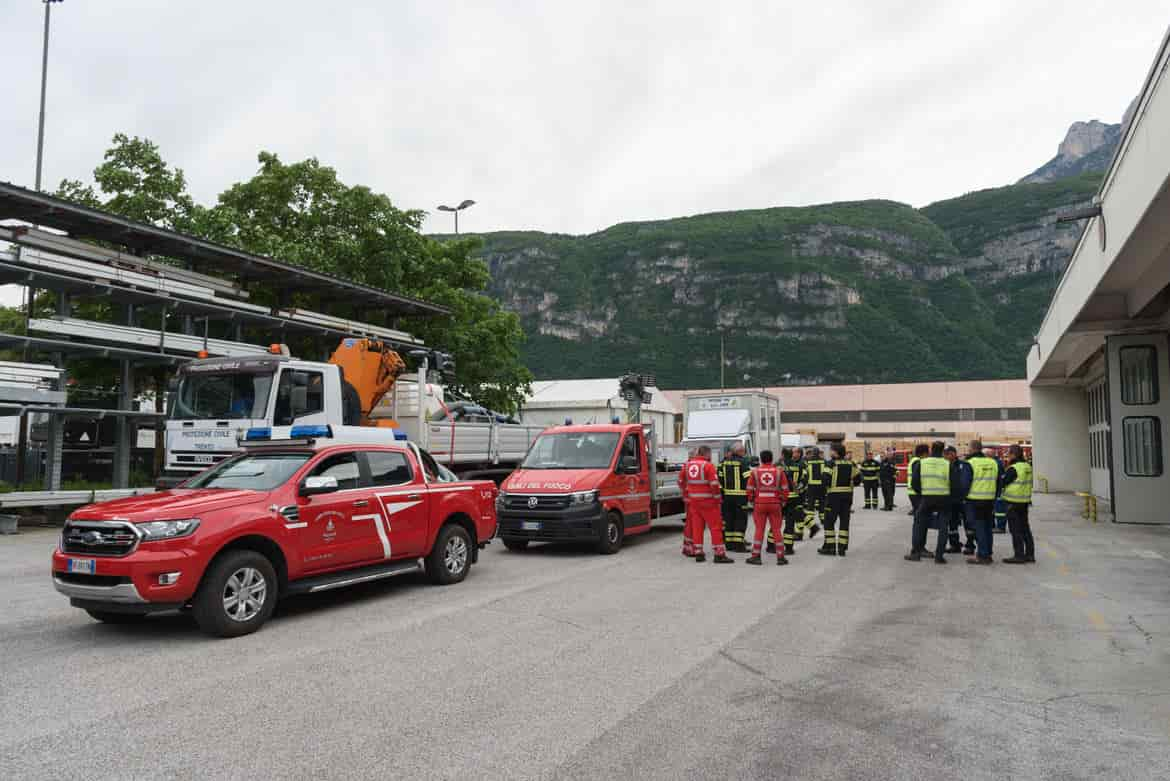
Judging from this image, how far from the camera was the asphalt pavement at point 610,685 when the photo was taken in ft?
14.0

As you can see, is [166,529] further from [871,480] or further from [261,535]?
[871,480]

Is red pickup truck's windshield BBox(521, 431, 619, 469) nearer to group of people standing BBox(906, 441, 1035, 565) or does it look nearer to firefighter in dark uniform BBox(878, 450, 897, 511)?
group of people standing BBox(906, 441, 1035, 565)

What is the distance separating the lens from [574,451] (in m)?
13.7

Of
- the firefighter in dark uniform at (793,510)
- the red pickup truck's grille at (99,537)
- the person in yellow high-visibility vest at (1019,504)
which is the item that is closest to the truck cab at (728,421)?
the firefighter in dark uniform at (793,510)

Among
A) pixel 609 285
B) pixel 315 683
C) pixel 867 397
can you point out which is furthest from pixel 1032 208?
pixel 315 683

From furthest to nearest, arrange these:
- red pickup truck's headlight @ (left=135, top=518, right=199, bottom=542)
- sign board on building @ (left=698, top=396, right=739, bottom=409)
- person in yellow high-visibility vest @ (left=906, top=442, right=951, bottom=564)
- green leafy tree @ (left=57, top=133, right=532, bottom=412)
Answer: green leafy tree @ (left=57, top=133, right=532, bottom=412) < sign board on building @ (left=698, top=396, right=739, bottom=409) < person in yellow high-visibility vest @ (left=906, top=442, right=951, bottom=564) < red pickup truck's headlight @ (left=135, top=518, right=199, bottom=542)

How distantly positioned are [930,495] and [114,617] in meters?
10.3

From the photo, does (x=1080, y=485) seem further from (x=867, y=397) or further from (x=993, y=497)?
(x=867, y=397)

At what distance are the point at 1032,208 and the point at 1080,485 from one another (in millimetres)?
135436

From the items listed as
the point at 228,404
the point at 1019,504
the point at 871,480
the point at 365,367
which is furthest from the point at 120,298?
the point at 871,480

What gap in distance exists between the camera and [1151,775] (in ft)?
13.4

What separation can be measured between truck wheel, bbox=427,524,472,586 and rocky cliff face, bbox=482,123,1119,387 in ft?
344

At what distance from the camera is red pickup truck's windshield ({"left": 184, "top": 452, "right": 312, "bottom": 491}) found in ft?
25.9

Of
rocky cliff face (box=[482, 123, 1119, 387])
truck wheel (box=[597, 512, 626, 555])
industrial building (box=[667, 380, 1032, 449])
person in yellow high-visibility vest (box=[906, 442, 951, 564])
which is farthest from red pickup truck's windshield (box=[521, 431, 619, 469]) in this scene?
rocky cliff face (box=[482, 123, 1119, 387])
